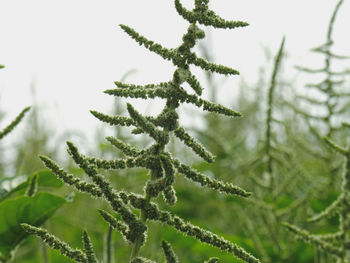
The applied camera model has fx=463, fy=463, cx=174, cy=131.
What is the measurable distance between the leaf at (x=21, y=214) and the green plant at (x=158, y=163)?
0.52 metres

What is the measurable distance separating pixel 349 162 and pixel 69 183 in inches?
29.3

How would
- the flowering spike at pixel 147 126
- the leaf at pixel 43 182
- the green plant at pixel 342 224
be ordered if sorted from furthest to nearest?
the leaf at pixel 43 182, the green plant at pixel 342 224, the flowering spike at pixel 147 126

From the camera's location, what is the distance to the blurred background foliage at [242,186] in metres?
2.05

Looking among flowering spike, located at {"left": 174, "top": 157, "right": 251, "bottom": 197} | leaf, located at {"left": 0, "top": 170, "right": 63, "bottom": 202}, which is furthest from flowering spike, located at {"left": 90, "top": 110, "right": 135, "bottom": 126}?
leaf, located at {"left": 0, "top": 170, "right": 63, "bottom": 202}

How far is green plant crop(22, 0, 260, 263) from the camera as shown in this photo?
0.74 meters

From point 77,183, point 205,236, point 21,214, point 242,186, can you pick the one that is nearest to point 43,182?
point 21,214

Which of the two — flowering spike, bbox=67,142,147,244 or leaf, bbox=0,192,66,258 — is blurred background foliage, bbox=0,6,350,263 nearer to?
leaf, bbox=0,192,66,258

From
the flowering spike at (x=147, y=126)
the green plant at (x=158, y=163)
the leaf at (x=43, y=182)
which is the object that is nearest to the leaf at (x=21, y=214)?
the leaf at (x=43, y=182)

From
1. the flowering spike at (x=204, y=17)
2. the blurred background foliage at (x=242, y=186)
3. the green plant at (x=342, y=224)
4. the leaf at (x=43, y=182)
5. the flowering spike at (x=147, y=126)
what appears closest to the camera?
the flowering spike at (x=147, y=126)

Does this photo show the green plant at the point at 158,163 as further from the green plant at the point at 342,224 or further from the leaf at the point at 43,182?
the leaf at the point at 43,182

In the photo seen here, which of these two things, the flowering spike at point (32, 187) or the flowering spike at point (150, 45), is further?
the flowering spike at point (32, 187)

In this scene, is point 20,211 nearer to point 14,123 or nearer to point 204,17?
point 14,123

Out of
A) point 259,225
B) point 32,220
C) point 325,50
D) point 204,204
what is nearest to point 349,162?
point 32,220

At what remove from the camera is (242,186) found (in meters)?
2.75
